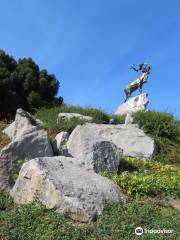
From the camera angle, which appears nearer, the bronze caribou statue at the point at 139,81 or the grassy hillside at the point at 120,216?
the grassy hillside at the point at 120,216

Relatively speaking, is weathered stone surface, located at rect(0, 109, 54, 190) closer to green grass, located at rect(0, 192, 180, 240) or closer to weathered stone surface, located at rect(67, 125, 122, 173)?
weathered stone surface, located at rect(67, 125, 122, 173)

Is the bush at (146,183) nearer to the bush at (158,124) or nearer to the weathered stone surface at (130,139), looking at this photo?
the weathered stone surface at (130,139)

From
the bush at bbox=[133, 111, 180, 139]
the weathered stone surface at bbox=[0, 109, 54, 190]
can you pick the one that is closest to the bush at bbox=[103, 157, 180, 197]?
the weathered stone surface at bbox=[0, 109, 54, 190]

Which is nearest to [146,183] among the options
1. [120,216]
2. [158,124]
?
[120,216]

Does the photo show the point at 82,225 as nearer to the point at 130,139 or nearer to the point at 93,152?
the point at 93,152

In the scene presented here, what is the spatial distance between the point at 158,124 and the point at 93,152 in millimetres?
7236

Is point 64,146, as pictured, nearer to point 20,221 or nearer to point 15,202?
point 15,202

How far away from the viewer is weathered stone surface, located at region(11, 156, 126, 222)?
7.60 metres

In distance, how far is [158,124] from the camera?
674 inches

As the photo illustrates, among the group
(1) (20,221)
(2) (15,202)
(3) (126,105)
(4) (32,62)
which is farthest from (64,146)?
(4) (32,62)

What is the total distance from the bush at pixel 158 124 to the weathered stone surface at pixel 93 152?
624cm

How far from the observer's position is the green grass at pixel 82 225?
6902 millimetres

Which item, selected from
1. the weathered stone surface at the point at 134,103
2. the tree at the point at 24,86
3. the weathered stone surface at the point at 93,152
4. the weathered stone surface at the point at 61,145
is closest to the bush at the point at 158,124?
the weathered stone surface at the point at 61,145

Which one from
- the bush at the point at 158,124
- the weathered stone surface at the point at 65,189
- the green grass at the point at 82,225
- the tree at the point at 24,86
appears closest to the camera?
the green grass at the point at 82,225
